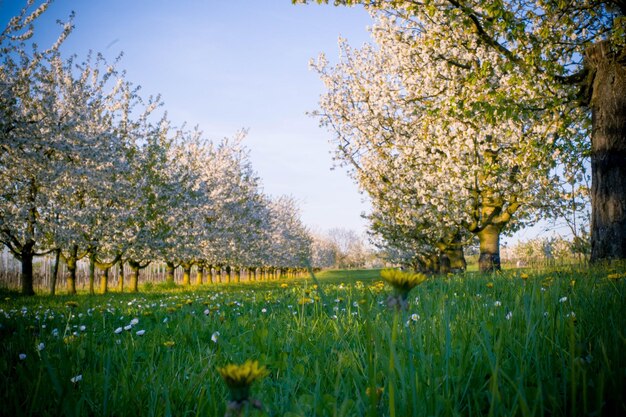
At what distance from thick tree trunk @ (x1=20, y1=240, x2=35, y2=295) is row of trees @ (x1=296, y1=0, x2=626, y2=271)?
13.5 metres

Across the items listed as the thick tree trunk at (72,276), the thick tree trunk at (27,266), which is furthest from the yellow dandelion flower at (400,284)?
the thick tree trunk at (72,276)

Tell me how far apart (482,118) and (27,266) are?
18.2 meters

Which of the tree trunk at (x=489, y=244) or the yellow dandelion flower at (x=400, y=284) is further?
the tree trunk at (x=489, y=244)

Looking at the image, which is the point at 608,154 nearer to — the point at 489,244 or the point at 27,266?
the point at 489,244

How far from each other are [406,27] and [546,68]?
4720mm

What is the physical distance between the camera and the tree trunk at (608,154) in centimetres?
737

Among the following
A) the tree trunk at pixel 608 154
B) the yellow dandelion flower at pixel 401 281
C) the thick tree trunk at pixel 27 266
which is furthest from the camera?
the thick tree trunk at pixel 27 266

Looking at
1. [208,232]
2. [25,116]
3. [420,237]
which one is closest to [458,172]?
[420,237]

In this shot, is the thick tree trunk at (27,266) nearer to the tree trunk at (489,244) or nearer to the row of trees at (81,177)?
the row of trees at (81,177)

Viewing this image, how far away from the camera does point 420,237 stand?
18578 millimetres

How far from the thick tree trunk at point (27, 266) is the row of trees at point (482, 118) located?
44.4 ft

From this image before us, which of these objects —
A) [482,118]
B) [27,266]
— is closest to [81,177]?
[27,266]

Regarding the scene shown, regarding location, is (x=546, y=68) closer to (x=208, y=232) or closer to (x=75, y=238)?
(x=75, y=238)

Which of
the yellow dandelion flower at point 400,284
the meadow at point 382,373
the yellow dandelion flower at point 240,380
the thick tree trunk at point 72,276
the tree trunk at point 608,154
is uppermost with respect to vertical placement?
the tree trunk at point 608,154
